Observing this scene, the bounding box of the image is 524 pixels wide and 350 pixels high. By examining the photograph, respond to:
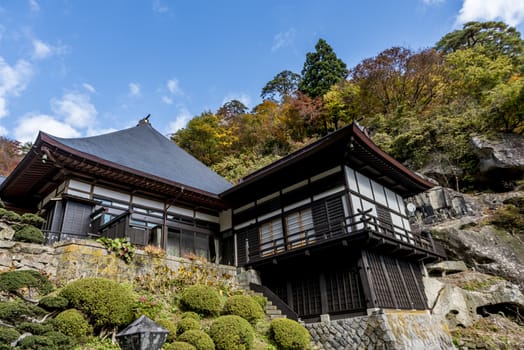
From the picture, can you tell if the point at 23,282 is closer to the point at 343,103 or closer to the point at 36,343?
the point at 36,343

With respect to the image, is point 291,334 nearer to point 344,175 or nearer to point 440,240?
point 344,175

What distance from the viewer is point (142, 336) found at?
12.8ft

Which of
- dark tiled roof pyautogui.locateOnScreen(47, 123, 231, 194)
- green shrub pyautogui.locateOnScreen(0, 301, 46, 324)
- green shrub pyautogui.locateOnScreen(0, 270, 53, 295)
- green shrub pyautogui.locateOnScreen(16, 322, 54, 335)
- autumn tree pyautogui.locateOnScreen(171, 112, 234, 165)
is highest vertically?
autumn tree pyautogui.locateOnScreen(171, 112, 234, 165)

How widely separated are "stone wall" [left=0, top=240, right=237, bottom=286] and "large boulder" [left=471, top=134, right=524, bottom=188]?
1921 cm

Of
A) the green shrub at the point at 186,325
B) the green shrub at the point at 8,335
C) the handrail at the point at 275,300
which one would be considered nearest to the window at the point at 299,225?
the handrail at the point at 275,300

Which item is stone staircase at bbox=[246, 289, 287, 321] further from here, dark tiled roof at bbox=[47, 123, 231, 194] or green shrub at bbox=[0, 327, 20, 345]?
green shrub at bbox=[0, 327, 20, 345]

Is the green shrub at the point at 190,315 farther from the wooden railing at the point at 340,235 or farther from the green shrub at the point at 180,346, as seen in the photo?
the wooden railing at the point at 340,235

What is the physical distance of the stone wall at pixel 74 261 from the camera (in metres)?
8.69

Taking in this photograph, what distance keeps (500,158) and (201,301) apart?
19.0 meters

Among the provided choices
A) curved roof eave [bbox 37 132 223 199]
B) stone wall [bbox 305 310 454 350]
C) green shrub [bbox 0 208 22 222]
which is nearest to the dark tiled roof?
curved roof eave [bbox 37 132 223 199]

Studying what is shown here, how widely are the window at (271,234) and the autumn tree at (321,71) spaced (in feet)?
71.1

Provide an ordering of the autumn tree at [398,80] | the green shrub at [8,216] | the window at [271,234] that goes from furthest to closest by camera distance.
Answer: the autumn tree at [398,80], the window at [271,234], the green shrub at [8,216]

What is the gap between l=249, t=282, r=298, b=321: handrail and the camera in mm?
10781

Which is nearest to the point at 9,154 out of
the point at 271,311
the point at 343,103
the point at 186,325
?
the point at 343,103
